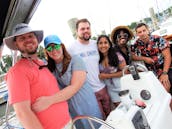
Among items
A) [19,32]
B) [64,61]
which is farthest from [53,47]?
[19,32]

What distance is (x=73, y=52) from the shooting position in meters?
2.68

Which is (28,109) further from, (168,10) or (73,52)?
(168,10)

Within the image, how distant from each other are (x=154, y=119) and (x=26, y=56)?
1.08 meters

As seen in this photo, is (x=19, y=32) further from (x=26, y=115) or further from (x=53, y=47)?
(x=26, y=115)

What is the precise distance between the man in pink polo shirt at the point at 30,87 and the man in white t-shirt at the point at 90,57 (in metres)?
0.73

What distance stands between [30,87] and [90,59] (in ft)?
3.43

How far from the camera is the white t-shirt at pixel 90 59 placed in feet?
8.71

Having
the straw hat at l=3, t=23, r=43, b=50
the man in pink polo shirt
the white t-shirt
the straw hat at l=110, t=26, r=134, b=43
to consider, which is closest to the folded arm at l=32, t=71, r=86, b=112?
the man in pink polo shirt

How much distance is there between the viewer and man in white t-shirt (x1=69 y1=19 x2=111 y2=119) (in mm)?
2658

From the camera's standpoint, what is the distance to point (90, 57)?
2682mm

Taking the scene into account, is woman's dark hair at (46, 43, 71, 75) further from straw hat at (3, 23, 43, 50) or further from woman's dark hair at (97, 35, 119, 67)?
woman's dark hair at (97, 35, 119, 67)

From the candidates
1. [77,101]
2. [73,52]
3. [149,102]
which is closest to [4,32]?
[73,52]

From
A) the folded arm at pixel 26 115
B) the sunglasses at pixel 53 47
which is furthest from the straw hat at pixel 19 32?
the folded arm at pixel 26 115

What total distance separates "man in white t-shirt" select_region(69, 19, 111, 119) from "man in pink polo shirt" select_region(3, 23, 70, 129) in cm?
73
